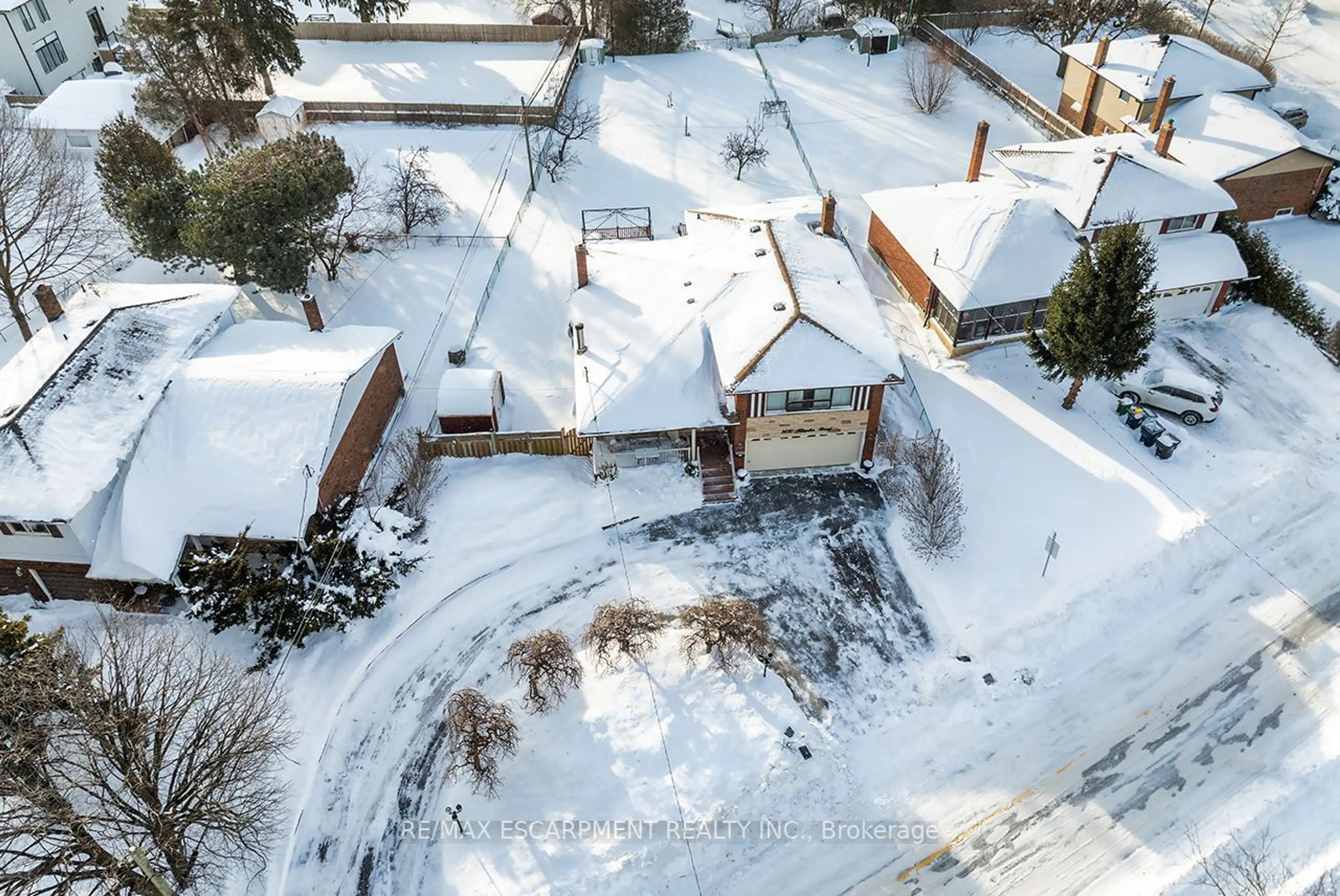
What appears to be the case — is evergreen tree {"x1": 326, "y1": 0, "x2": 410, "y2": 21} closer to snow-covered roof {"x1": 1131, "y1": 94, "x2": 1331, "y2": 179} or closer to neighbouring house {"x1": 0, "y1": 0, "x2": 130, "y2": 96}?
→ neighbouring house {"x1": 0, "y1": 0, "x2": 130, "y2": 96}

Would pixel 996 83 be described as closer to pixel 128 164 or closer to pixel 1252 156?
pixel 1252 156

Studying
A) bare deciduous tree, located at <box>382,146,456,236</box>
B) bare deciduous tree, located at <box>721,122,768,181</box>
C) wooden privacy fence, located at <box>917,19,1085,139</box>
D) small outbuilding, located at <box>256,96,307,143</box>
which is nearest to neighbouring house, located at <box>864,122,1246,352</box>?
bare deciduous tree, located at <box>721,122,768,181</box>

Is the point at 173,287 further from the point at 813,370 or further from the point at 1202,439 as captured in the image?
the point at 1202,439

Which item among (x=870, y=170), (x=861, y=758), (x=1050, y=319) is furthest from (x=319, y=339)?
(x=870, y=170)

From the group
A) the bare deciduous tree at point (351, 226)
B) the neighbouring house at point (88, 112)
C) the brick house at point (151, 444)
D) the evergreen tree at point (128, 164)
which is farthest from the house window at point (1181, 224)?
the neighbouring house at point (88, 112)

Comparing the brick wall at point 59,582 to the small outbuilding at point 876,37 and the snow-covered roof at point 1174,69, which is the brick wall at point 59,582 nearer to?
the snow-covered roof at point 1174,69

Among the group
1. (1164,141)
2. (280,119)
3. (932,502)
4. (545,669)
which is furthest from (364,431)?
(1164,141)
